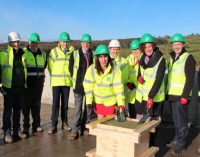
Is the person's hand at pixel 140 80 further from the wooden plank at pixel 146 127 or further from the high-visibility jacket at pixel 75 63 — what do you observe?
the high-visibility jacket at pixel 75 63

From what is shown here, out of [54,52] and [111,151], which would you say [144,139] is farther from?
[54,52]

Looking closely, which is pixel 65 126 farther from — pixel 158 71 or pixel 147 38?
pixel 147 38

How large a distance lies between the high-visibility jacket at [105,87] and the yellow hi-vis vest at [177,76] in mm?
970

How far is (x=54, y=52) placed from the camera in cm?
674

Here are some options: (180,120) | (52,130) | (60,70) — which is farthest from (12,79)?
(180,120)

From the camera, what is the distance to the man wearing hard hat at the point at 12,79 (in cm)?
601

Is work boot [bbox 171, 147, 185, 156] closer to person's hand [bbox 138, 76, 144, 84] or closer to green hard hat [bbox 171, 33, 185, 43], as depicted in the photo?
person's hand [bbox 138, 76, 144, 84]

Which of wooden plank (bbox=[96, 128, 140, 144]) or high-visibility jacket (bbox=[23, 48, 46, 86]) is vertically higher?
high-visibility jacket (bbox=[23, 48, 46, 86])

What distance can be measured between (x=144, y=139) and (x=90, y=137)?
2102 millimetres

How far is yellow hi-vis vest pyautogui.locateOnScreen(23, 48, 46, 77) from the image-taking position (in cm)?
650

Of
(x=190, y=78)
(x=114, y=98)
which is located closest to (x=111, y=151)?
(x=114, y=98)

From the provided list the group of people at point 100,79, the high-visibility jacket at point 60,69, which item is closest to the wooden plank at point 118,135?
the group of people at point 100,79

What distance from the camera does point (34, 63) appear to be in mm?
6586

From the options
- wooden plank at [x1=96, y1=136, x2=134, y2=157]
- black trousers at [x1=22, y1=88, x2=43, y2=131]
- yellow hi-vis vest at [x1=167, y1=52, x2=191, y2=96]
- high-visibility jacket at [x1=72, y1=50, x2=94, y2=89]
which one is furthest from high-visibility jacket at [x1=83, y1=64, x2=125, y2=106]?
black trousers at [x1=22, y1=88, x2=43, y2=131]
